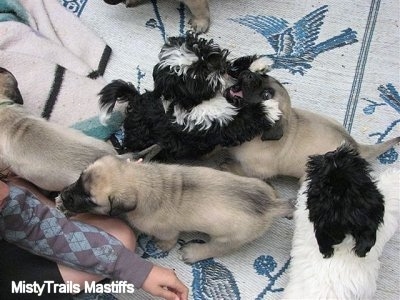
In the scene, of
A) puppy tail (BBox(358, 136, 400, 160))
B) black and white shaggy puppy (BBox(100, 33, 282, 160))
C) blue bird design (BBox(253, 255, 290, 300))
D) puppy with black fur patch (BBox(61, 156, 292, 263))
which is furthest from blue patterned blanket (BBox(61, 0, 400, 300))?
black and white shaggy puppy (BBox(100, 33, 282, 160))

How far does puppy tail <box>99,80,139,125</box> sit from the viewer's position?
68.6 inches

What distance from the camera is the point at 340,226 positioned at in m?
1.31

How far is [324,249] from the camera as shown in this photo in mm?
1381

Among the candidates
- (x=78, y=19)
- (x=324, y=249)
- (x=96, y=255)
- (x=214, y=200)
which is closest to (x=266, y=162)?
(x=214, y=200)

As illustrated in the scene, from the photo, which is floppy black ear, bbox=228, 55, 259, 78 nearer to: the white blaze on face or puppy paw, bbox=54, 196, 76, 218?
the white blaze on face

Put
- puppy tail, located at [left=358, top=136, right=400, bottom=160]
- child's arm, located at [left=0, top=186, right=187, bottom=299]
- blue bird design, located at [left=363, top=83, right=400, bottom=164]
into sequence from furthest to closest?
blue bird design, located at [left=363, top=83, right=400, bottom=164] → puppy tail, located at [left=358, top=136, right=400, bottom=160] → child's arm, located at [left=0, top=186, right=187, bottom=299]

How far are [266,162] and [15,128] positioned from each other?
0.80 meters

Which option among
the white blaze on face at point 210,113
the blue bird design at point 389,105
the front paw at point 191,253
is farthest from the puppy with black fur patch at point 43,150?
the blue bird design at point 389,105

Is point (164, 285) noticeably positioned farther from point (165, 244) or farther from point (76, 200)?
point (76, 200)

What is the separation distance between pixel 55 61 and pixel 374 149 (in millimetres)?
1214

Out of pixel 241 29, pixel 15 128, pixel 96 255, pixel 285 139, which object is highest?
pixel 241 29

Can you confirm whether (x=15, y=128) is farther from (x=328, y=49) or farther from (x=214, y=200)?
(x=328, y=49)

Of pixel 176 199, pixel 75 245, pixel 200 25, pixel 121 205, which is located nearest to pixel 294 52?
pixel 200 25

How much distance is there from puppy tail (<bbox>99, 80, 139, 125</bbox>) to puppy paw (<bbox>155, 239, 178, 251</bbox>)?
452 millimetres
